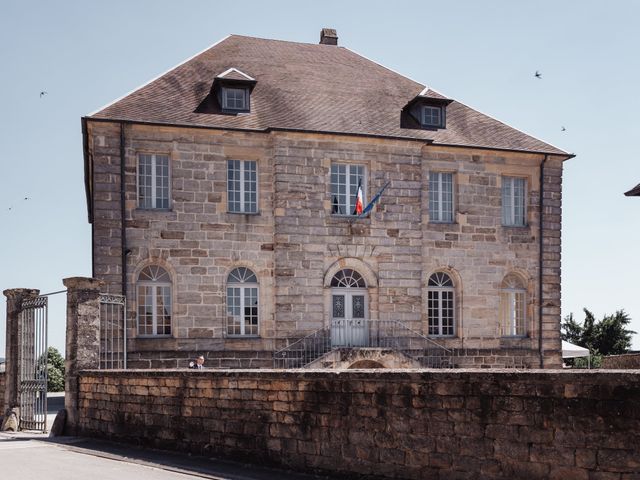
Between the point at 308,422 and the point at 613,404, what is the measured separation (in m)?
3.92

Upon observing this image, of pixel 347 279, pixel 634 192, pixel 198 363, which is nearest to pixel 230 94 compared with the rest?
pixel 347 279

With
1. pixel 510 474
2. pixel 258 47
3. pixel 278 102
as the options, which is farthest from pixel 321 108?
pixel 510 474

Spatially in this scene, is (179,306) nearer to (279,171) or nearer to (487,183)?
(279,171)

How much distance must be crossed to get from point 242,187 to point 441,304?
6460 millimetres

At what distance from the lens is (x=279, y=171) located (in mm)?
23734

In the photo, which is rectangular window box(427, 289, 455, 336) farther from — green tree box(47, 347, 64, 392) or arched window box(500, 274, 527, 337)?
green tree box(47, 347, 64, 392)

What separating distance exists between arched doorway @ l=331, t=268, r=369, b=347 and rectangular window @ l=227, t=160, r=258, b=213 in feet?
9.85

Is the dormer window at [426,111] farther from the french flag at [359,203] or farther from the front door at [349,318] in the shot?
the front door at [349,318]

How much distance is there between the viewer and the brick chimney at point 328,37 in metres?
30.5

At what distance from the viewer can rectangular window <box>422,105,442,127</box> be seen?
2617 cm

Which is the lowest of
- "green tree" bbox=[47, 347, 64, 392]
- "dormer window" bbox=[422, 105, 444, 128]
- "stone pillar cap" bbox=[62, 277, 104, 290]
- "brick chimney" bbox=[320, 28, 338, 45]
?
"green tree" bbox=[47, 347, 64, 392]

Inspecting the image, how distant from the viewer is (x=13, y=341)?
17.7 m

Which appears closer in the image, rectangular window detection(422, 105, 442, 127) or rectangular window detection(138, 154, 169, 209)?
rectangular window detection(138, 154, 169, 209)

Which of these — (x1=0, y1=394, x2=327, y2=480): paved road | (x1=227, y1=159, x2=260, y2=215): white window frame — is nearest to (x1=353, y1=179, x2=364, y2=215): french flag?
(x1=227, y1=159, x2=260, y2=215): white window frame
